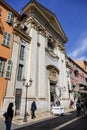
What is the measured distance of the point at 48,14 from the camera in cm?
2711

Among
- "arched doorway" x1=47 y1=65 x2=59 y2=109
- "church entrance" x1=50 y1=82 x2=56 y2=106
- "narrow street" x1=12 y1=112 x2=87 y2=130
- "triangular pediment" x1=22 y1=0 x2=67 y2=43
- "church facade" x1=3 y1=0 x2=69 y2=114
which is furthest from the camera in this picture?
"church entrance" x1=50 y1=82 x2=56 y2=106

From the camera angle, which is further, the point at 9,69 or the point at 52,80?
the point at 52,80

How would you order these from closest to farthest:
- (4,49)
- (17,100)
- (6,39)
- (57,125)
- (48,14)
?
(57,125) → (4,49) → (6,39) → (17,100) → (48,14)

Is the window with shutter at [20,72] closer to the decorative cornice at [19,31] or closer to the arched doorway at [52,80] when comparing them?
the decorative cornice at [19,31]

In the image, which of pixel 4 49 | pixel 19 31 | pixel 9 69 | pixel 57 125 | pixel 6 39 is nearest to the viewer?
pixel 57 125

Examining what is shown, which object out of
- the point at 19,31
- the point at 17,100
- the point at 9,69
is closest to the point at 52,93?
the point at 17,100

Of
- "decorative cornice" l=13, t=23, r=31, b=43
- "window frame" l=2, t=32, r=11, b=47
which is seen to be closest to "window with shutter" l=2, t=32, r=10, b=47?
"window frame" l=2, t=32, r=11, b=47

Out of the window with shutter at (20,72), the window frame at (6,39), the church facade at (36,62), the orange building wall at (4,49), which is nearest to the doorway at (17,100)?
the church facade at (36,62)

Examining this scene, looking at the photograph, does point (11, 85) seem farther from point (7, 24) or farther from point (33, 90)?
point (7, 24)

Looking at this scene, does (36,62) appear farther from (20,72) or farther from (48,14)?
(48,14)

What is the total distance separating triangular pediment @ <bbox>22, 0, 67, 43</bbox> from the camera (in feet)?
73.6

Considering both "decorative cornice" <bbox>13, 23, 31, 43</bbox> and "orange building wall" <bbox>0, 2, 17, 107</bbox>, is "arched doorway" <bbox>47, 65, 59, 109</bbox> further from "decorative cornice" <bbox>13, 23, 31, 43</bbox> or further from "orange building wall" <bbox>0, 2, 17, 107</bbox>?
"orange building wall" <bbox>0, 2, 17, 107</bbox>

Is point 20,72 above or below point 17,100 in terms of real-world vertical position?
above

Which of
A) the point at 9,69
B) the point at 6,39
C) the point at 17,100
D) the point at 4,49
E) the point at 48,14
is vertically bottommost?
the point at 17,100
